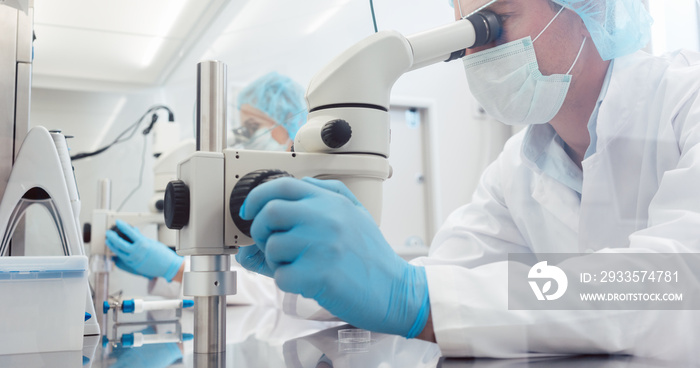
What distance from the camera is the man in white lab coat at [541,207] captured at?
0.53 metres

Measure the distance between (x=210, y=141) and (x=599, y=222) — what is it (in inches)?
26.5

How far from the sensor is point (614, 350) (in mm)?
582

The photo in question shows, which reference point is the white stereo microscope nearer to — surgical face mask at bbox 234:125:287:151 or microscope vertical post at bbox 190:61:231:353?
microscope vertical post at bbox 190:61:231:353

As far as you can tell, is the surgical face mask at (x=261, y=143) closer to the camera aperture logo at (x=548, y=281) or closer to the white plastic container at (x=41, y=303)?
the white plastic container at (x=41, y=303)

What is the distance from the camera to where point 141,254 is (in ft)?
5.16

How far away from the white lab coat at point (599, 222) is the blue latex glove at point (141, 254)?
87 cm

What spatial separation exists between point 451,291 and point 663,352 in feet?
0.77

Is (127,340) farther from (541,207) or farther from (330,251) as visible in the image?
(541,207)

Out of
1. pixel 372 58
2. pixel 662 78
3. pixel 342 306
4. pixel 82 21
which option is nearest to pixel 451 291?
pixel 342 306

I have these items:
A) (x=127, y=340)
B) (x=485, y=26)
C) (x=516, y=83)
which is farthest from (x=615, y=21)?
(x=127, y=340)

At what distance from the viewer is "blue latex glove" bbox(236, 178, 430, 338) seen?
0.52m

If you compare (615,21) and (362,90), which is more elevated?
(615,21)

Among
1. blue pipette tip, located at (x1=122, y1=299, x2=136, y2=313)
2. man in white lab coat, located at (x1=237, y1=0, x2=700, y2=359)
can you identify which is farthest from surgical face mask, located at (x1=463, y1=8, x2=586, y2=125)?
blue pipette tip, located at (x1=122, y1=299, x2=136, y2=313)

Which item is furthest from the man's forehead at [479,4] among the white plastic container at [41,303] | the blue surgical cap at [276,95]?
the blue surgical cap at [276,95]
